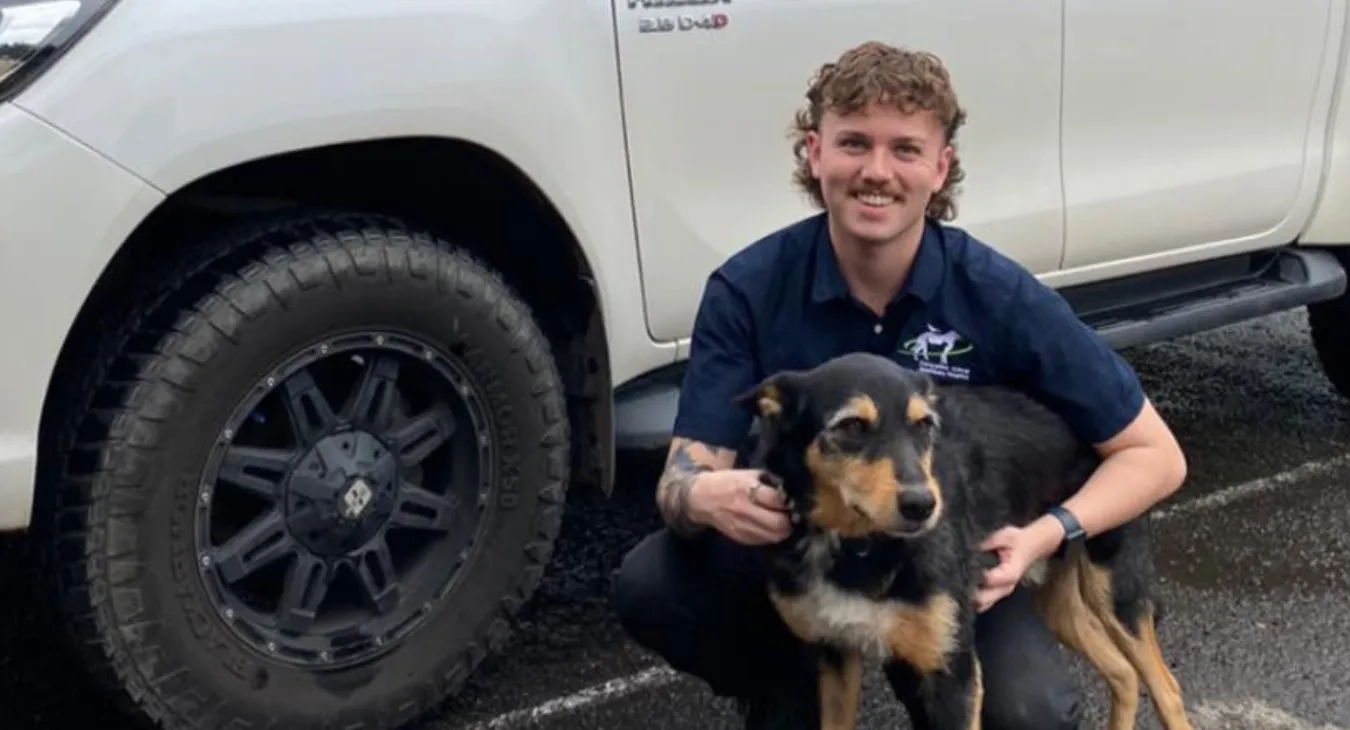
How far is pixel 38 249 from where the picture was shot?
2.80 m

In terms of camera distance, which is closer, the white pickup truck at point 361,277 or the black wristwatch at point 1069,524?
the white pickup truck at point 361,277

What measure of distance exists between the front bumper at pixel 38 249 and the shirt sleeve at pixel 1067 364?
1.54 meters

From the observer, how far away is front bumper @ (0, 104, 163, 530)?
9.05 ft

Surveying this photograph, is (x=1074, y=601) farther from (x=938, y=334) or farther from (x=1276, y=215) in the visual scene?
(x=1276, y=215)

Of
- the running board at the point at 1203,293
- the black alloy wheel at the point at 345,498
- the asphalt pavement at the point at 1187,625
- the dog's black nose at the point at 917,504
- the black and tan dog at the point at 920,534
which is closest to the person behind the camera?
the dog's black nose at the point at 917,504

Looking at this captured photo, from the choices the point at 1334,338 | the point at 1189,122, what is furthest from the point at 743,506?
the point at 1334,338

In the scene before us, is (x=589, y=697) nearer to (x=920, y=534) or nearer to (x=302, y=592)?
(x=302, y=592)

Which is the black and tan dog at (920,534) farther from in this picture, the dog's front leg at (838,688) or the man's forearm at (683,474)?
the man's forearm at (683,474)

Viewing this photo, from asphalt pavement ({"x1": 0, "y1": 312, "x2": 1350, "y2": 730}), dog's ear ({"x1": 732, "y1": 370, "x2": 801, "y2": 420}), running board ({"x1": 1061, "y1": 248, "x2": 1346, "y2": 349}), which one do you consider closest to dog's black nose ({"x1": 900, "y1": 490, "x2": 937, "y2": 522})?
dog's ear ({"x1": 732, "y1": 370, "x2": 801, "y2": 420})

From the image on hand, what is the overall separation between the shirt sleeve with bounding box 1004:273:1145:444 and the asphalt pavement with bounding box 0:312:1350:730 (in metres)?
0.88

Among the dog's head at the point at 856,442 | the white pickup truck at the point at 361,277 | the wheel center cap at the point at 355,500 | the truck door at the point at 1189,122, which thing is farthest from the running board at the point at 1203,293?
the wheel center cap at the point at 355,500

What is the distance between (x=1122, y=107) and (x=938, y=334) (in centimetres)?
163

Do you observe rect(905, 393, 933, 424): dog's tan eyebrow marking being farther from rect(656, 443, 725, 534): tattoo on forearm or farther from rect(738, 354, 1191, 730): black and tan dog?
rect(656, 443, 725, 534): tattoo on forearm

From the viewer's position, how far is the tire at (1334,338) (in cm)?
576
